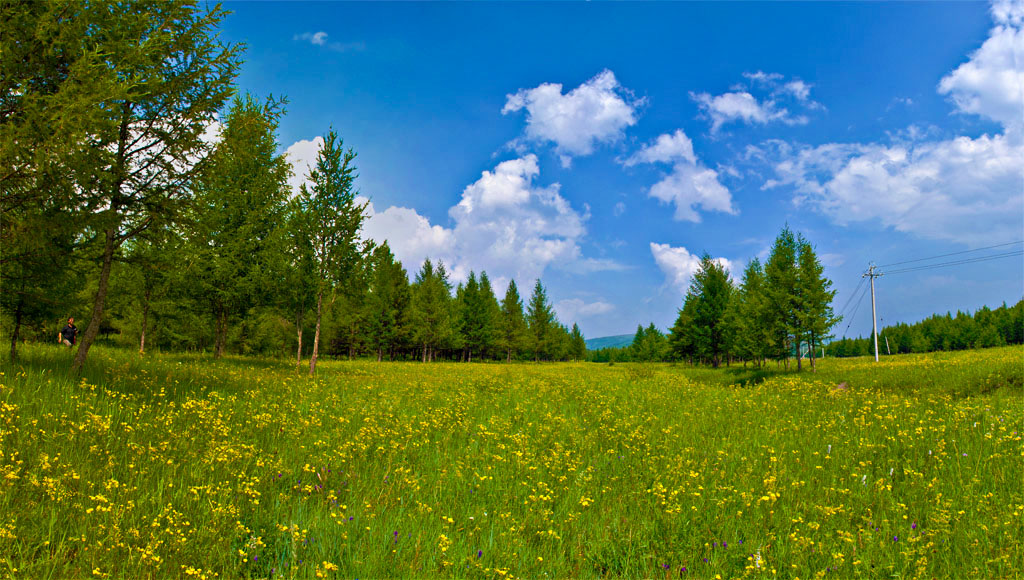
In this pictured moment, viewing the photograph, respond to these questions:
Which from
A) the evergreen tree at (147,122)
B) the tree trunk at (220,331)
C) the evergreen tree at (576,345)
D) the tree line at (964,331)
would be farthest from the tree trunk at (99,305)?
the tree line at (964,331)

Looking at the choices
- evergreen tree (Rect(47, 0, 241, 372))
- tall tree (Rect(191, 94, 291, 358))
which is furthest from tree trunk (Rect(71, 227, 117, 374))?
tall tree (Rect(191, 94, 291, 358))

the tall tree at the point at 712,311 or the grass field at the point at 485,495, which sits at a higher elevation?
the tall tree at the point at 712,311

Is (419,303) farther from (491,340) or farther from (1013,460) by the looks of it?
(1013,460)

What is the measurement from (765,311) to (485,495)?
111 ft

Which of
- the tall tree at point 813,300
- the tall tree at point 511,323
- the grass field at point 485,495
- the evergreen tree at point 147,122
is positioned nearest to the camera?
the grass field at point 485,495

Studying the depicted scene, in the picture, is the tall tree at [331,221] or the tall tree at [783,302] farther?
the tall tree at [783,302]

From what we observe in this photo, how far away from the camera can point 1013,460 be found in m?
5.44

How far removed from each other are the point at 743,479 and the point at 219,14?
1385 centimetres

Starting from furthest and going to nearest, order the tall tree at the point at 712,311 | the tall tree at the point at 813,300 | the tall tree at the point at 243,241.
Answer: the tall tree at the point at 712,311 → the tall tree at the point at 813,300 → the tall tree at the point at 243,241

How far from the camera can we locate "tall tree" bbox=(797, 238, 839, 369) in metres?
29.5

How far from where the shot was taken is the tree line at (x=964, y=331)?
2950 inches

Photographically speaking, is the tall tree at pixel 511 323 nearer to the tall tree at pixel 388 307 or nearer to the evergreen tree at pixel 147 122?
the tall tree at pixel 388 307

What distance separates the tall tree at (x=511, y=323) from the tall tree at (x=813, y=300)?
37690 mm

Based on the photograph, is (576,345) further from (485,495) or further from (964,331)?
(485,495)
